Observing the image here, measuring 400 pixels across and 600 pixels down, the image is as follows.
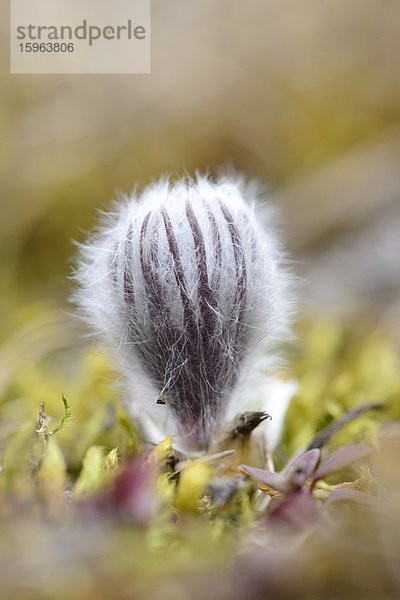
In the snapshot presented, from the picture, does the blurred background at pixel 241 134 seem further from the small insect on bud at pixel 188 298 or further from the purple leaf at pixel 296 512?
the purple leaf at pixel 296 512

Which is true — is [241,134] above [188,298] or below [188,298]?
above

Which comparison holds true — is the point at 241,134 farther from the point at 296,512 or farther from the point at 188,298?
the point at 296,512

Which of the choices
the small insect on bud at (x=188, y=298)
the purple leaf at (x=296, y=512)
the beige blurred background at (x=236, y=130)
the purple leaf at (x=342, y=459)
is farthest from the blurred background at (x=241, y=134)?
the purple leaf at (x=296, y=512)

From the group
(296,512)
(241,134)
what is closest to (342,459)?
(296,512)

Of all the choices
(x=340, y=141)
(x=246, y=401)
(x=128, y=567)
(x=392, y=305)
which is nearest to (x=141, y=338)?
(x=246, y=401)

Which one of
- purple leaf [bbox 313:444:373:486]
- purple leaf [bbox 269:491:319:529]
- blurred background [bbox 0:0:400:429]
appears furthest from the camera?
blurred background [bbox 0:0:400:429]

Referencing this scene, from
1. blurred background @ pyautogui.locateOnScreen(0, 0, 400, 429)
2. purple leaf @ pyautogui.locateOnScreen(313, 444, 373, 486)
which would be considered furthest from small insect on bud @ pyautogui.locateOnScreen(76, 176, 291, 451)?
blurred background @ pyautogui.locateOnScreen(0, 0, 400, 429)

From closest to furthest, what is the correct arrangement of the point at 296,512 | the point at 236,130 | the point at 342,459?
1. the point at 296,512
2. the point at 342,459
3. the point at 236,130

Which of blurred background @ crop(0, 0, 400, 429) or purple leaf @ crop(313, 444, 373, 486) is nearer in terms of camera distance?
purple leaf @ crop(313, 444, 373, 486)

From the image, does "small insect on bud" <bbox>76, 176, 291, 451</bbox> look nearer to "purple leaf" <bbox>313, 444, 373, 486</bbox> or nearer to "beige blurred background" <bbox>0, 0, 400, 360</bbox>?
"purple leaf" <bbox>313, 444, 373, 486</bbox>
